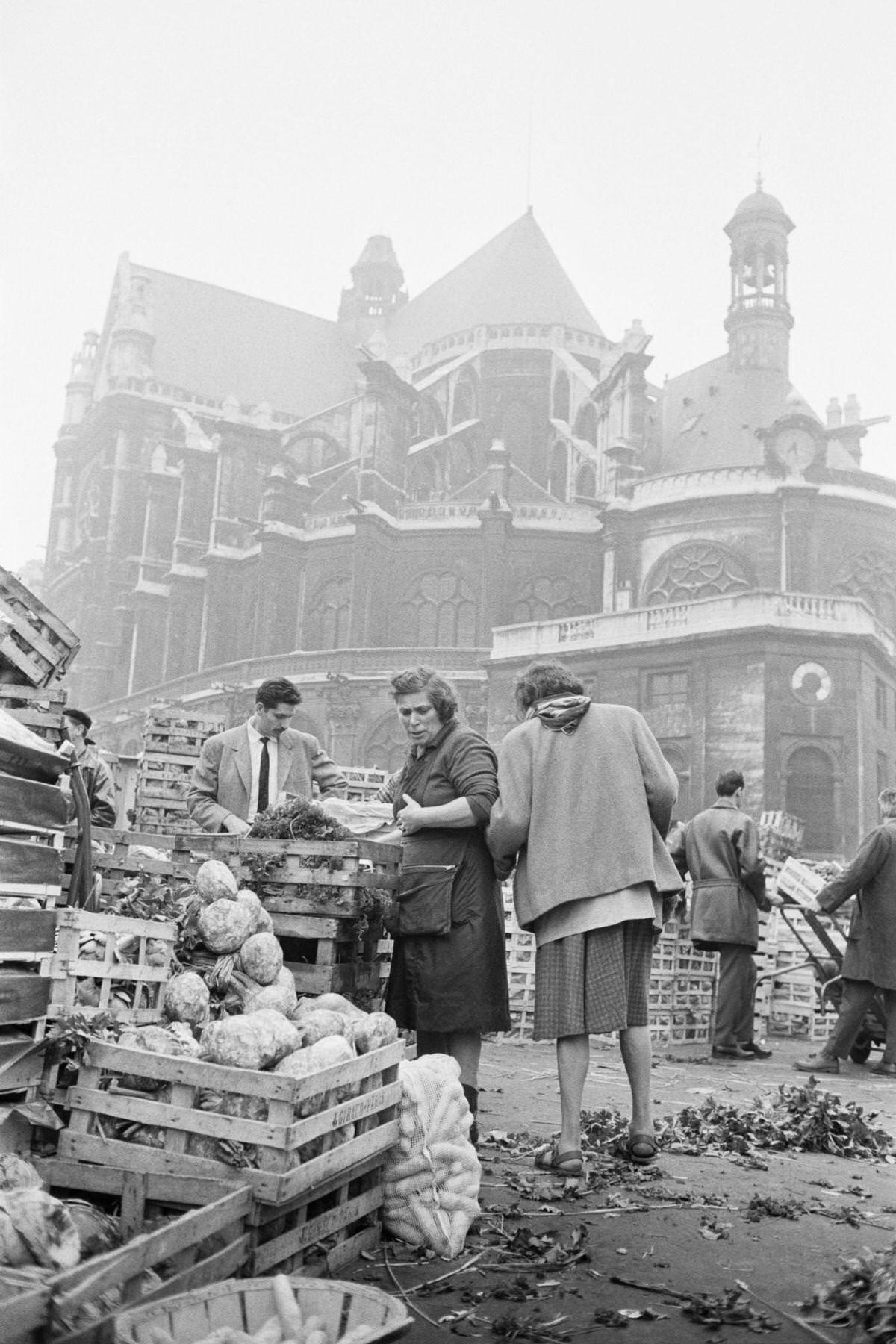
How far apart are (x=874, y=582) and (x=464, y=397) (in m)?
18.8

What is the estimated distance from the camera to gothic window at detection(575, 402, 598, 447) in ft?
145

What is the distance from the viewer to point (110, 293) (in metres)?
61.4

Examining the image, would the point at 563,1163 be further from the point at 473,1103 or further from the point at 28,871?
the point at 28,871

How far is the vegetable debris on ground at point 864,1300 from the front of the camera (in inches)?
111

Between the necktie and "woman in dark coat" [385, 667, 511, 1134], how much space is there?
147 centimetres

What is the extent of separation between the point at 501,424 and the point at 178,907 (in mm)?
41944

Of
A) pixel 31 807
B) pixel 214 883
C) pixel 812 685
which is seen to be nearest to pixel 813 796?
pixel 812 685

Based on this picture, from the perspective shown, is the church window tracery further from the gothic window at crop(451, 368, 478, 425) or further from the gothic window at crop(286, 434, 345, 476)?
the gothic window at crop(286, 434, 345, 476)

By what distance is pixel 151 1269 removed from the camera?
2514 millimetres

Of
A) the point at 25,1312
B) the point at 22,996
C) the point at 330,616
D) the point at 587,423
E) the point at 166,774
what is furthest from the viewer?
the point at 587,423

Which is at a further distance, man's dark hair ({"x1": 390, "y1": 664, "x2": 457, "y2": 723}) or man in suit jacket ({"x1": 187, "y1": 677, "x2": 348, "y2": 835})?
man in suit jacket ({"x1": 187, "y1": 677, "x2": 348, "y2": 835})

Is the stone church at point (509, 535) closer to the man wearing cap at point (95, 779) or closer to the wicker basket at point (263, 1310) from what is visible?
the man wearing cap at point (95, 779)

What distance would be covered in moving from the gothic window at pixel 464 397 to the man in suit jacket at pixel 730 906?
38.4 m

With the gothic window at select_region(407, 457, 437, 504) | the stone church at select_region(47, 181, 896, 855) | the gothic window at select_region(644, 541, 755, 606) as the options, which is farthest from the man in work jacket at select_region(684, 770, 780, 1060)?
the gothic window at select_region(407, 457, 437, 504)
